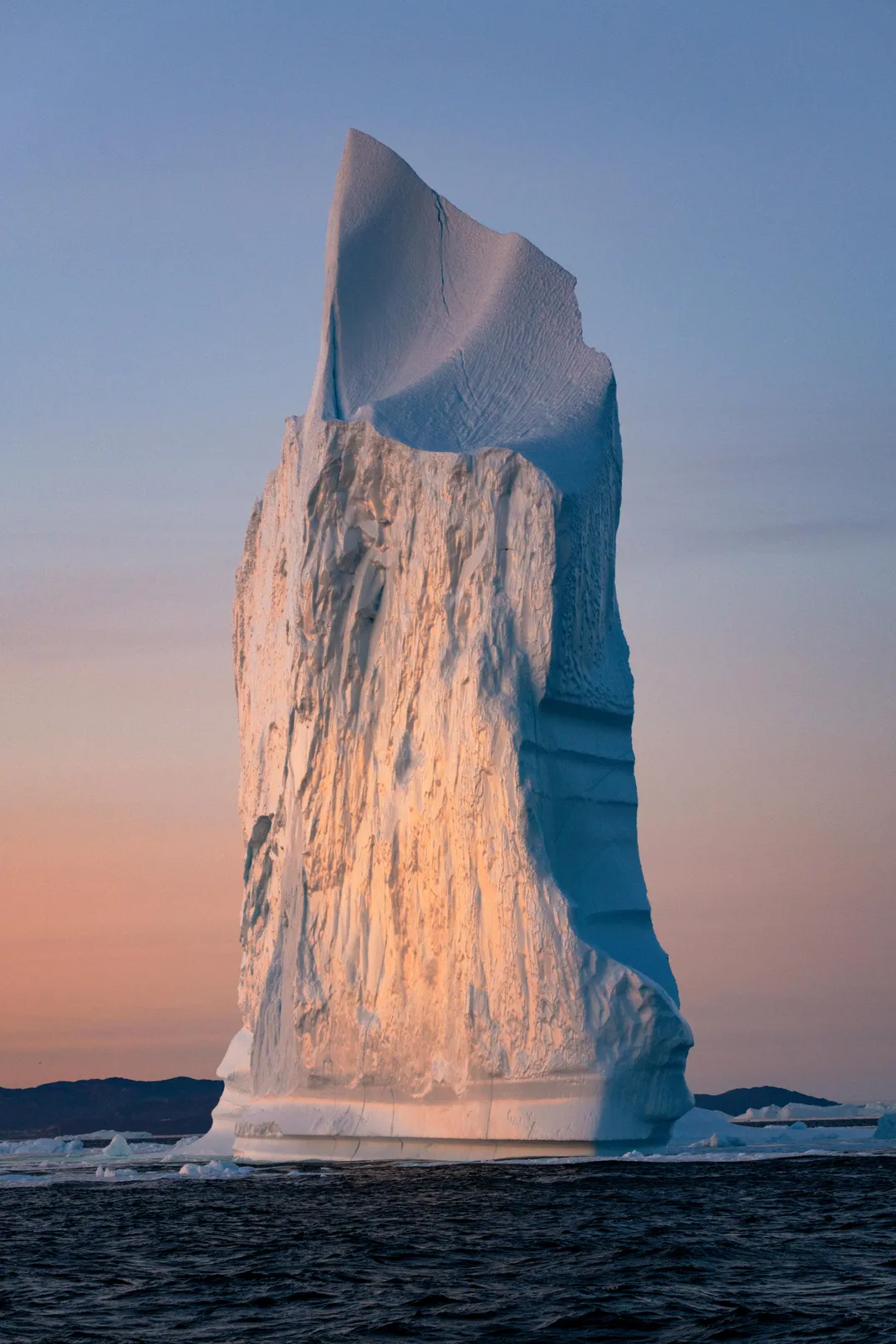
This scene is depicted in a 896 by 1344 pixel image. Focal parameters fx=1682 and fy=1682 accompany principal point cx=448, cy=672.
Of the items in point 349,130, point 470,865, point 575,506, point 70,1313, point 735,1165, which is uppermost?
point 349,130

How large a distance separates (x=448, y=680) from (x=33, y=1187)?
8903mm

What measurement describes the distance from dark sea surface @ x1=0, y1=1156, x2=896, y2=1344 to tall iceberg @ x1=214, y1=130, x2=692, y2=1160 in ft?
6.34

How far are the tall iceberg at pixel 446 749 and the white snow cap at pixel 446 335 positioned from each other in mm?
46

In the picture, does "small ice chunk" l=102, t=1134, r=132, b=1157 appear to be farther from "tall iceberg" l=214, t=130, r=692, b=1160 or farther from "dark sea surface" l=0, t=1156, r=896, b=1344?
"dark sea surface" l=0, t=1156, r=896, b=1344

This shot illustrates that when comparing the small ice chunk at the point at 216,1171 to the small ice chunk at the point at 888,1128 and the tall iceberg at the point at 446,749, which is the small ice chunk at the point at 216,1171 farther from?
the small ice chunk at the point at 888,1128

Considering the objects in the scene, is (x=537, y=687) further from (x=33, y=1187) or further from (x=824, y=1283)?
(x=824, y=1283)

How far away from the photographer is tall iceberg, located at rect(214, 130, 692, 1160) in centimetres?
2012

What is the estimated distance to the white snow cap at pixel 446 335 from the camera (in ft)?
77.8

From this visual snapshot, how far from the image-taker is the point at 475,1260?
11727mm

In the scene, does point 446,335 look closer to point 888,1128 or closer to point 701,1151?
point 701,1151

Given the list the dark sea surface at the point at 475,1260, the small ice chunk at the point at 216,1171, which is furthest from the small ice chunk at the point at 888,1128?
the small ice chunk at the point at 216,1171

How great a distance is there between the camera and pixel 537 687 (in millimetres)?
21500

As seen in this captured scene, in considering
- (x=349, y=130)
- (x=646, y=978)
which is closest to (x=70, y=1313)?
(x=646, y=978)

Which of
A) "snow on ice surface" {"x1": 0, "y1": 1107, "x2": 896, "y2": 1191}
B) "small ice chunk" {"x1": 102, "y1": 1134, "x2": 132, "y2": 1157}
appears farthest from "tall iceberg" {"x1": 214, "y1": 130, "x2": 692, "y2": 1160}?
"small ice chunk" {"x1": 102, "y1": 1134, "x2": 132, "y2": 1157}
